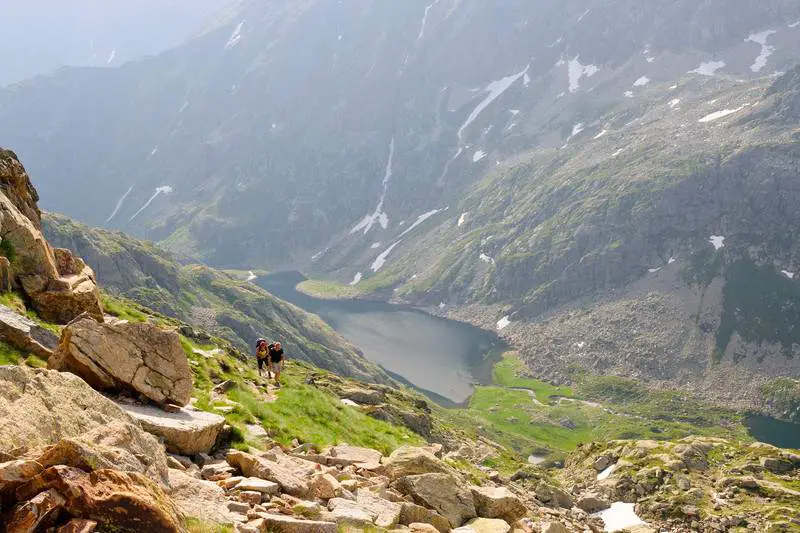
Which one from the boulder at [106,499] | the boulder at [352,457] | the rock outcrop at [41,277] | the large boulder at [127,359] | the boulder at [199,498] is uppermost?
the rock outcrop at [41,277]

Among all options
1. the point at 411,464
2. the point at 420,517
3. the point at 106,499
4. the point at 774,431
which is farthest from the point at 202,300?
the point at 106,499

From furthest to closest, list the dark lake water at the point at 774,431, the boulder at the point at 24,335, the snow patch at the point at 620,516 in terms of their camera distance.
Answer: the dark lake water at the point at 774,431 < the snow patch at the point at 620,516 < the boulder at the point at 24,335

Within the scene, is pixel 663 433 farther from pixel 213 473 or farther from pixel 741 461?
pixel 213 473

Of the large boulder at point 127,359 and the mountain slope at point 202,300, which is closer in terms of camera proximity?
the large boulder at point 127,359

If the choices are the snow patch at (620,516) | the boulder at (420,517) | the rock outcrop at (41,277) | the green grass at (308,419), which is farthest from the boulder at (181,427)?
the snow patch at (620,516)

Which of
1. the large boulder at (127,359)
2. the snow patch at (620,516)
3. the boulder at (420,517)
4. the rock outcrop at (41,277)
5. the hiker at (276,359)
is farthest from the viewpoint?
the snow patch at (620,516)

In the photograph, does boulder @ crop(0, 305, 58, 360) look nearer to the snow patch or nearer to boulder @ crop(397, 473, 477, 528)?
boulder @ crop(397, 473, 477, 528)

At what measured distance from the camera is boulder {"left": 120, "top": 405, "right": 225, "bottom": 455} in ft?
50.6

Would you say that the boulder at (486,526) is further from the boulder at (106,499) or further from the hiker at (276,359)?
the hiker at (276,359)

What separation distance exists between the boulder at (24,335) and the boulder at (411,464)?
11.8m

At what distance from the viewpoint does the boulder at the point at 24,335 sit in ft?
59.0

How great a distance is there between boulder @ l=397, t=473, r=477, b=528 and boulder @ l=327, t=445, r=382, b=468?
82.6 inches

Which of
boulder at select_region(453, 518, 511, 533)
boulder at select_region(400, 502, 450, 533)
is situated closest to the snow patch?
boulder at select_region(453, 518, 511, 533)

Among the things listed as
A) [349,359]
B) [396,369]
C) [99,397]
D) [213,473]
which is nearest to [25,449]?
[99,397]
